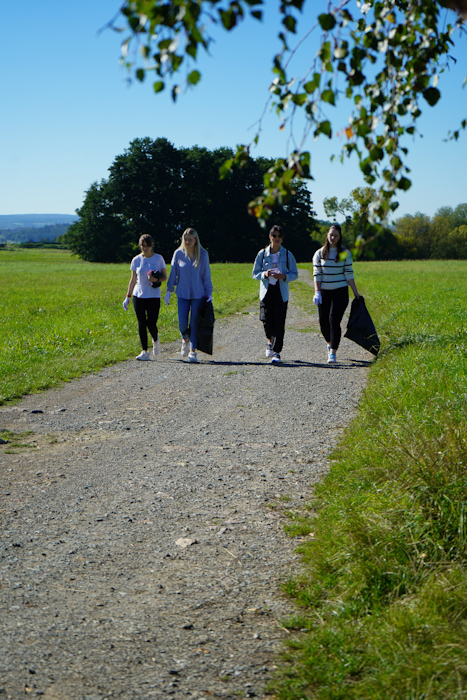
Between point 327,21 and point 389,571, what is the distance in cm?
268

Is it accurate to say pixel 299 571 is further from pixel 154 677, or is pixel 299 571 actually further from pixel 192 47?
pixel 192 47

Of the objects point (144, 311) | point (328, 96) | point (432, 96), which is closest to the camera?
point (328, 96)

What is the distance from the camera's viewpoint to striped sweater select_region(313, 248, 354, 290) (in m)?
10.9

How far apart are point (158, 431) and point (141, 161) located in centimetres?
7592

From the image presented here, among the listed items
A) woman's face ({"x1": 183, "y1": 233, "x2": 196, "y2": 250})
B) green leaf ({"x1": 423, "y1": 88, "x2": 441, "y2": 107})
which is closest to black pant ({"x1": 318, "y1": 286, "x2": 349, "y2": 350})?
woman's face ({"x1": 183, "y1": 233, "x2": 196, "y2": 250})

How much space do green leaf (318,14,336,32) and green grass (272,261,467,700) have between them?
8.47 feet

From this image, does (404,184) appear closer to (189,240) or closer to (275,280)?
(275,280)

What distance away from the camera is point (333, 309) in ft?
36.2

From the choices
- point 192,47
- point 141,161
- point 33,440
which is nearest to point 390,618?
point 192,47

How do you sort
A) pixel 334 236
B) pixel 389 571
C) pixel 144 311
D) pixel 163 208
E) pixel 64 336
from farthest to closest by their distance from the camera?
1. pixel 163 208
2. pixel 64 336
3. pixel 144 311
4. pixel 334 236
5. pixel 389 571

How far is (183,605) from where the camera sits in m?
3.55

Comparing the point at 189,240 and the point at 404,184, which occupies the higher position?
the point at 404,184

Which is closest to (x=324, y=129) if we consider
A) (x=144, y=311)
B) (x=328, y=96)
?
(x=328, y=96)

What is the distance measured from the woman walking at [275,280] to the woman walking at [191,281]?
0.93m
